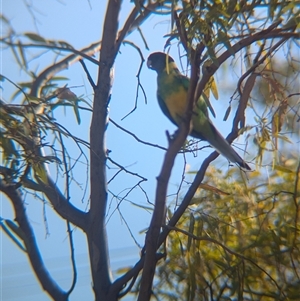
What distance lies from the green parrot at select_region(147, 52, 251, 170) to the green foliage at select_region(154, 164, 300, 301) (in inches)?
2.9

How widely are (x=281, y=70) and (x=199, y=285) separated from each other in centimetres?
45

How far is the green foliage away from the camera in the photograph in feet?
2.89

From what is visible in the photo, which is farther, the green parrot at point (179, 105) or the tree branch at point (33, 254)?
the green parrot at point (179, 105)

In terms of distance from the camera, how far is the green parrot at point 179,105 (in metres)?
0.93

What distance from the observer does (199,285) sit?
906 millimetres

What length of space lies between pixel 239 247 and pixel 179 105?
0.31 metres

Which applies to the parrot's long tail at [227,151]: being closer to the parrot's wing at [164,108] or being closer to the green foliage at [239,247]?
the green foliage at [239,247]

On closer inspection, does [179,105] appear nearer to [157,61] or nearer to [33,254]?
[157,61]

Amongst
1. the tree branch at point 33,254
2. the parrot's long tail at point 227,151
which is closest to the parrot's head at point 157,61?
the parrot's long tail at point 227,151

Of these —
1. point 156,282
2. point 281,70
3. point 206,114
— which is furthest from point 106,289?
point 281,70

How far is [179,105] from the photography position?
41.9 inches

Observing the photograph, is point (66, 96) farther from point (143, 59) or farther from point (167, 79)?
point (167, 79)

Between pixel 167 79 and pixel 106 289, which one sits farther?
pixel 167 79

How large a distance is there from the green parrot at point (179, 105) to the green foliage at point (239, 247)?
0.24 ft
